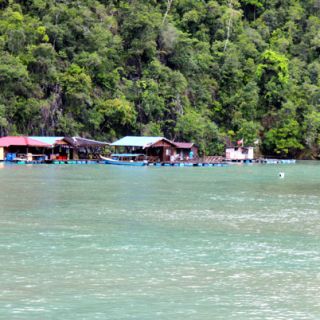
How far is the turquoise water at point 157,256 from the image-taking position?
15.5 meters

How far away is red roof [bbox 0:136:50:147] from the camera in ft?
225

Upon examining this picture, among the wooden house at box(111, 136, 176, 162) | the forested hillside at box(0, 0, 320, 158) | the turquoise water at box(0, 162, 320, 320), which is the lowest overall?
the turquoise water at box(0, 162, 320, 320)

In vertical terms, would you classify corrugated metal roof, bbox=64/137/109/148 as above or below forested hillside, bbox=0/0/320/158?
A: below

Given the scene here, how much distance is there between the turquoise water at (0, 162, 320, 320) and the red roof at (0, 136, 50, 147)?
1181 inches

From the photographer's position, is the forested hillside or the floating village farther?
the forested hillside

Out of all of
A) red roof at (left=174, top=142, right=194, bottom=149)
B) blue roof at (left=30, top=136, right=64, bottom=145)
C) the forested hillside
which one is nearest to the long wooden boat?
red roof at (left=174, top=142, right=194, bottom=149)

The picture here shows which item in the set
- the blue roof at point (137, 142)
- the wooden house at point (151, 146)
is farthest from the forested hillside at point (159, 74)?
the wooden house at point (151, 146)

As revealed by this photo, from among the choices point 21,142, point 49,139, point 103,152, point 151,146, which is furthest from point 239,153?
point 21,142

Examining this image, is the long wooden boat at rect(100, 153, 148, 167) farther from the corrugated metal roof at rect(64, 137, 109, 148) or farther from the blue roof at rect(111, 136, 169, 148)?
the corrugated metal roof at rect(64, 137, 109, 148)

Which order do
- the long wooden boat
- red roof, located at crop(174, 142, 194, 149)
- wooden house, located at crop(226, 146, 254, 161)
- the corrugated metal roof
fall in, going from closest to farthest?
the long wooden boat < the corrugated metal roof < red roof, located at crop(174, 142, 194, 149) < wooden house, located at crop(226, 146, 254, 161)

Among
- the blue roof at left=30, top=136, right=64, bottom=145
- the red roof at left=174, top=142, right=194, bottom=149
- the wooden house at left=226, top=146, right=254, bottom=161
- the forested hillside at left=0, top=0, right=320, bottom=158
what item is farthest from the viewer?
the wooden house at left=226, top=146, right=254, bottom=161

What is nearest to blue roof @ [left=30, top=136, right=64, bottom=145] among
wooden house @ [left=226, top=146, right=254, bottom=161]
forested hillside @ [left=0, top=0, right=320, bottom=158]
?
forested hillside @ [left=0, top=0, right=320, bottom=158]

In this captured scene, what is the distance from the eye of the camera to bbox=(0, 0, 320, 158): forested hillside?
3044 inches

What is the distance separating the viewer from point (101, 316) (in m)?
14.7
